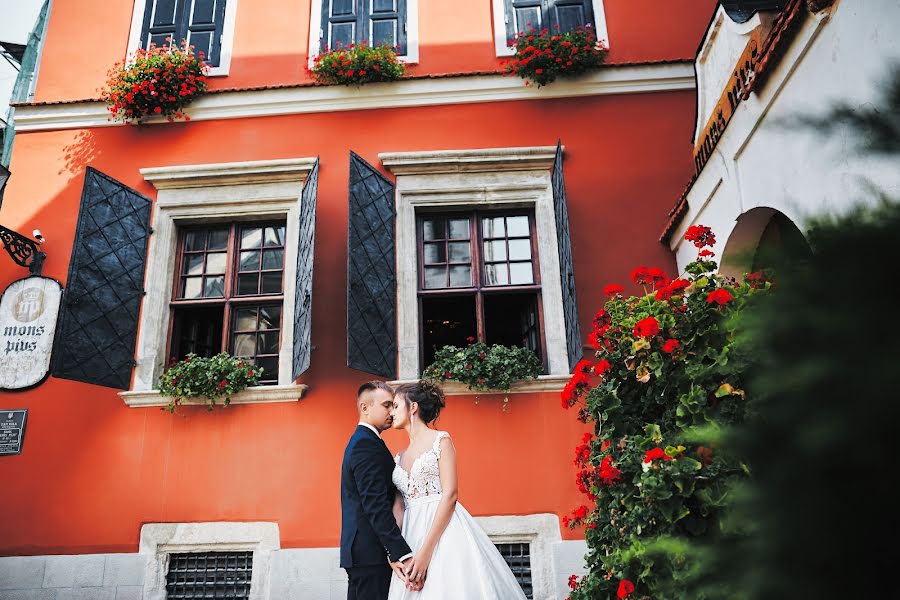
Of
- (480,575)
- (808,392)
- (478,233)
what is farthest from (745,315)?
(478,233)

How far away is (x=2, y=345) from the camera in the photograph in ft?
19.6

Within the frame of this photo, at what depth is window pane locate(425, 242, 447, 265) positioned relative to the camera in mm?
6223

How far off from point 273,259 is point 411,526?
363 cm

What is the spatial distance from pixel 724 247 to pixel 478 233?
2420 mm

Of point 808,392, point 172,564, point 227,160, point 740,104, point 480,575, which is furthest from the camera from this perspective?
point 227,160

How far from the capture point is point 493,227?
6332 millimetres

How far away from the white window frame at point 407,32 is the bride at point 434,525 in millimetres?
4407

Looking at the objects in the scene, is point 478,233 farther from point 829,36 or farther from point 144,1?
point 144,1

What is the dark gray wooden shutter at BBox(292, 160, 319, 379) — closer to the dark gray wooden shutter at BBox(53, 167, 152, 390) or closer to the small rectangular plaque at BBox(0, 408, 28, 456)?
the dark gray wooden shutter at BBox(53, 167, 152, 390)

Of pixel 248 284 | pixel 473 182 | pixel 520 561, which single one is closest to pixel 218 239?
pixel 248 284

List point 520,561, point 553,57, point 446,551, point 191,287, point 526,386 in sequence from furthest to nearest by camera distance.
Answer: point 553,57, point 191,287, point 526,386, point 520,561, point 446,551

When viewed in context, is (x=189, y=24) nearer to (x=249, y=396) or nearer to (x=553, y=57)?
(x=553, y=57)

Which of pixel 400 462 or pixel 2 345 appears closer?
pixel 400 462

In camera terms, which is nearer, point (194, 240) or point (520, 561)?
point (520, 561)
